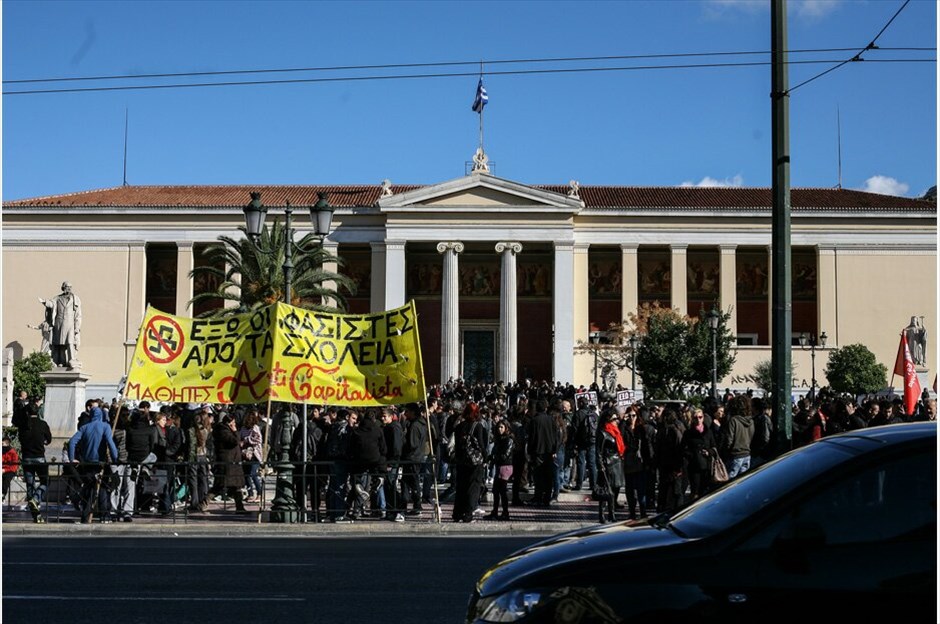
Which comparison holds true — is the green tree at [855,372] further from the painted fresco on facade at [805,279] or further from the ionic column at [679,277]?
the ionic column at [679,277]

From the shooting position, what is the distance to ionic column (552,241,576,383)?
6041cm

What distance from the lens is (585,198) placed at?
218 ft

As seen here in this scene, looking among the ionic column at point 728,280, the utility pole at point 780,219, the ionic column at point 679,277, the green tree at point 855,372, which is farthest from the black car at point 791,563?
the ionic column at point 728,280

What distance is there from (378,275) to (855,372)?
2570 cm

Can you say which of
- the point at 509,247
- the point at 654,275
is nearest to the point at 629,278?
the point at 654,275

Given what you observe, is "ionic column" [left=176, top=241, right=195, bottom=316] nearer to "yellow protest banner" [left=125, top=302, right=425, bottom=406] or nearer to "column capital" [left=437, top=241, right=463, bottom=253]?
"column capital" [left=437, top=241, right=463, bottom=253]

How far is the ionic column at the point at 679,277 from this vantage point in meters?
62.8

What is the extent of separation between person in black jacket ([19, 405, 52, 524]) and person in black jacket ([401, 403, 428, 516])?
17.2ft

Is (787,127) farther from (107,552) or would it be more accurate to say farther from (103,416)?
(103,416)

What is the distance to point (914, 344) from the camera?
188ft

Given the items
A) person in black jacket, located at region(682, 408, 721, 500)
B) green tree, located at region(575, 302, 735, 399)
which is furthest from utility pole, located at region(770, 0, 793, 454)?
green tree, located at region(575, 302, 735, 399)

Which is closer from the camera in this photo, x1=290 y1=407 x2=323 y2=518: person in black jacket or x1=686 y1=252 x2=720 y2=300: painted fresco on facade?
x1=290 y1=407 x2=323 y2=518: person in black jacket

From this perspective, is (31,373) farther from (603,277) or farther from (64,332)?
(603,277)

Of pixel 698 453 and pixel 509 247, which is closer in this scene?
pixel 698 453
